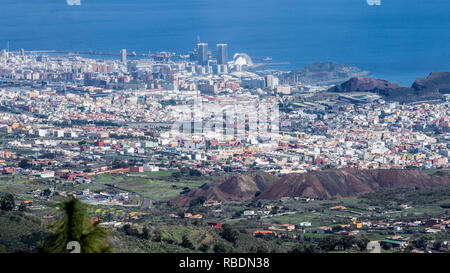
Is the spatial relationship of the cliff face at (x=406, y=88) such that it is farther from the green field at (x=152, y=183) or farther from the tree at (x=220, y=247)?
the tree at (x=220, y=247)

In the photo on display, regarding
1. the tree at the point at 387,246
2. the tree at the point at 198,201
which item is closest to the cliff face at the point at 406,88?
the tree at the point at 198,201

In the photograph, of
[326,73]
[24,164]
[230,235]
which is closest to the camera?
[230,235]

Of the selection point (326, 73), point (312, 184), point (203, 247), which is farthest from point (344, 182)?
point (326, 73)

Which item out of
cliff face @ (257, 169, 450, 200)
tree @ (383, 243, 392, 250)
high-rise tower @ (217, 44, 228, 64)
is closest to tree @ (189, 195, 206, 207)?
cliff face @ (257, 169, 450, 200)

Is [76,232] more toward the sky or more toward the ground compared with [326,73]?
more toward the ground

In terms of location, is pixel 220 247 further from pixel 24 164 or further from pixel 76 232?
pixel 24 164

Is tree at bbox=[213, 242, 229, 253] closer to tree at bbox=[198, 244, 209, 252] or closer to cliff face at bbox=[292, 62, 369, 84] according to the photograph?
tree at bbox=[198, 244, 209, 252]

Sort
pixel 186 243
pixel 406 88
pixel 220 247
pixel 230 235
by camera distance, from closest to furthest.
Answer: pixel 220 247, pixel 186 243, pixel 230 235, pixel 406 88
